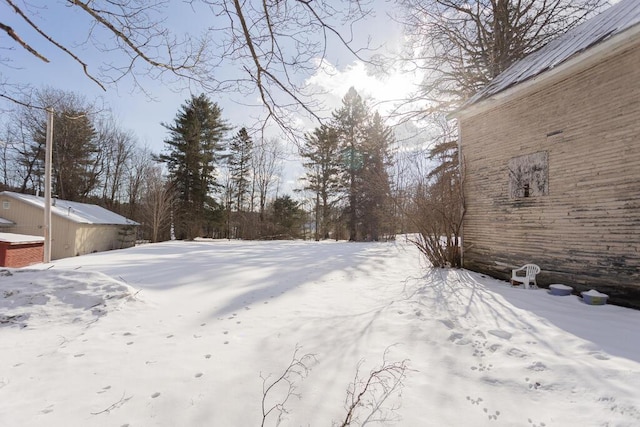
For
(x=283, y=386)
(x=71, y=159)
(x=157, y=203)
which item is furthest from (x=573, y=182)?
(x=71, y=159)

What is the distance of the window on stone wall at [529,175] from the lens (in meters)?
5.74

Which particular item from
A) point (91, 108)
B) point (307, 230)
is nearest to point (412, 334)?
point (91, 108)

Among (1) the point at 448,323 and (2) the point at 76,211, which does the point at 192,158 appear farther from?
(1) the point at 448,323

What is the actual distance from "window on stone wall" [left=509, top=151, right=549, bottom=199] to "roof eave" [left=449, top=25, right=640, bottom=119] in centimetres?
148

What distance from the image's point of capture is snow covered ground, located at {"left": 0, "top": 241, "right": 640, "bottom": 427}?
198 cm

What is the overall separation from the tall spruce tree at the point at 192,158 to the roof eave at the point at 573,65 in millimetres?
22689

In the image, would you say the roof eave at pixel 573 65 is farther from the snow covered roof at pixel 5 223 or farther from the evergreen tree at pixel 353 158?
the snow covered roof at pixel 5 223

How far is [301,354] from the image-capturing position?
284 cm

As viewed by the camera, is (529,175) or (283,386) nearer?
(283,386)

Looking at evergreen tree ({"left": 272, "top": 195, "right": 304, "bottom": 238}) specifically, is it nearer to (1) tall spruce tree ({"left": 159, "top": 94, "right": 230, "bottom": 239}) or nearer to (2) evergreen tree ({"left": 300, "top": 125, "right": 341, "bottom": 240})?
(2) evergreen tree ({"left": 300, "top": 125, "right": 341, "bottom": 240})

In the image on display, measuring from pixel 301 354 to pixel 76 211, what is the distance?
18403mm

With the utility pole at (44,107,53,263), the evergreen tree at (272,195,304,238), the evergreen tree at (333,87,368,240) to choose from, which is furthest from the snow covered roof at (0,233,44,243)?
the evergreen tree at (333,87,368,240)

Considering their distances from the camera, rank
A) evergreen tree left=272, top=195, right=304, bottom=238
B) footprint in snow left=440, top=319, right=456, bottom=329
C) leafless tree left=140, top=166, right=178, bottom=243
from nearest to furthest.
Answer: footprint in snow left=440, top=319, right=456, bottom=329 → leafless tree left=140, top=166, right=178, bottom=243 → evergreen tree left=272, top=195, right=304, bottom=238

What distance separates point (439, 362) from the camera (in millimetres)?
2734
